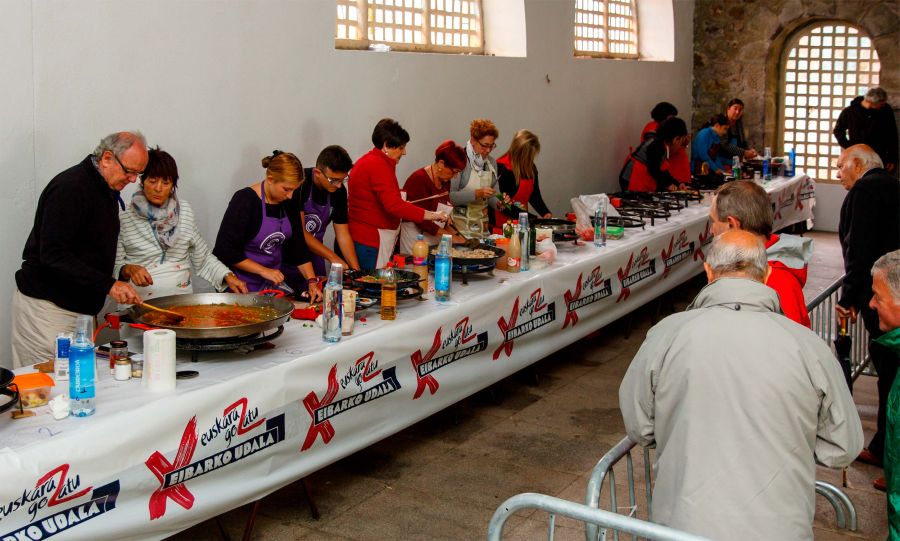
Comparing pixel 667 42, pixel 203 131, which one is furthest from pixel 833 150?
pixel 203 131

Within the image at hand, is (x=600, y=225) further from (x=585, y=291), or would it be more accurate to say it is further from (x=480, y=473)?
(x=480, y=473)

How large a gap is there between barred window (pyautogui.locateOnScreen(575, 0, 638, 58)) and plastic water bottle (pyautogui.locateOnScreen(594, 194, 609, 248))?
12.9 feet

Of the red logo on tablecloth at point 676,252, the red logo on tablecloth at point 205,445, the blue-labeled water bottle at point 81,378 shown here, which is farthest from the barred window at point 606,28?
the blue-labeled water bottle at point 81,378

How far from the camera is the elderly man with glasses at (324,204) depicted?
493 cm

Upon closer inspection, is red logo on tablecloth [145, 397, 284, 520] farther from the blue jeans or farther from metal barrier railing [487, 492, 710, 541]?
the blue jeans

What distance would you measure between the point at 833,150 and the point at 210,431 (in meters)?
10.6

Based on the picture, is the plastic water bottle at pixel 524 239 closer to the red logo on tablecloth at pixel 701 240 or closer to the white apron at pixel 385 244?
the white apron at pixel 385 244

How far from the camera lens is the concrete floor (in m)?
4.00

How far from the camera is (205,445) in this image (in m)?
3.27

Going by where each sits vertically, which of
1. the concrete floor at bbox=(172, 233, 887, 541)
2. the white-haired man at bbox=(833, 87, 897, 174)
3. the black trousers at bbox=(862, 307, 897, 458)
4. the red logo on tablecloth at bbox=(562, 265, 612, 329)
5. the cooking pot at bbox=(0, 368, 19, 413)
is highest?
the white-haired man at bbox=(833, 87, 897, 174)

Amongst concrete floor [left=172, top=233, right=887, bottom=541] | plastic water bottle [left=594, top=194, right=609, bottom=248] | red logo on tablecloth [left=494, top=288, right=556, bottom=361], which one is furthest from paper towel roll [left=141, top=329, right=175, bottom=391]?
plastic water bottle [left=594, top=194, right=609, bottom=248]

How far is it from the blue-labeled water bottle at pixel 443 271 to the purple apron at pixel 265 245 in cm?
73

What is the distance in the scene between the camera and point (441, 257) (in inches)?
179

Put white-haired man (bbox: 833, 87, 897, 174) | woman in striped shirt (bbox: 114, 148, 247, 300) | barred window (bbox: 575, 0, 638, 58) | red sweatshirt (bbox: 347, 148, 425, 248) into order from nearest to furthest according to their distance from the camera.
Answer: woman in striped shirt (bbox: 114, 148, 247, 300) < red sweatshirt (bbox: 347, 148, 425, 248) < barred window (bbox: 575, 0, 638, 58) < white-haired man (bbox: 833, 87, 897, 174)
